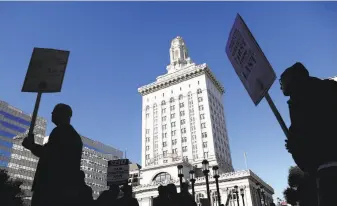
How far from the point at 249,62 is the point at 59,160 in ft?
11.1

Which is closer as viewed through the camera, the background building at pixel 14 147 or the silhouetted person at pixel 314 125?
the silhouetted person at pixel 314 125

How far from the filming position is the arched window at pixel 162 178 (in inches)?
2475

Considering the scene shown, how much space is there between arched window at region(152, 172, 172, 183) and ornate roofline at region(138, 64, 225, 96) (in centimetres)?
3236

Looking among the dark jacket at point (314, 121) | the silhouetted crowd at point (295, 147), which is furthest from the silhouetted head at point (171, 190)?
the dark jacket at point (314, 121)

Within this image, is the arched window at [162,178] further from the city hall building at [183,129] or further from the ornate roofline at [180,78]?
the ornate roofline at [180,78]

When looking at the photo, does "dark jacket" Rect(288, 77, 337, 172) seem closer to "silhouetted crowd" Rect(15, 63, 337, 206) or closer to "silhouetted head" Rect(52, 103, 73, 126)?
"silhouetted crowd" Rect(15, 63, 337, 206)

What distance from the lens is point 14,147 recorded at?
73125 mm

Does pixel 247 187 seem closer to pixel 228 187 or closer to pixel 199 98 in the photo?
pixel 228 187

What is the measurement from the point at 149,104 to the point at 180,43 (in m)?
29.4

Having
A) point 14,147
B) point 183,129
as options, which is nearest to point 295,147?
point 183,129

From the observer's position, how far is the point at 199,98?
80.5 m

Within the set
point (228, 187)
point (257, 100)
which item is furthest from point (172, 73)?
point (257, 100)

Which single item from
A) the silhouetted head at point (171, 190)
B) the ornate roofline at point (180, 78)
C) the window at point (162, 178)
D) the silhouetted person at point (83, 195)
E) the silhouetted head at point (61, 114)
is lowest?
the silhouetted person at point (83, 195)

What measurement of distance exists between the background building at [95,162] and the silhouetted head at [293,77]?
99.2 metres
